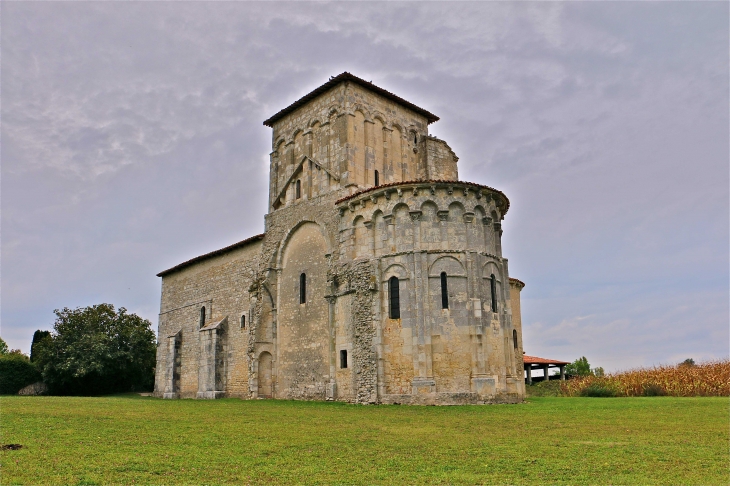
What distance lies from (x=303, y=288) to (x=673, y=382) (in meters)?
17.4

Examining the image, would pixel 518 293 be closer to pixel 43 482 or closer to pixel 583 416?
pixel 583 416

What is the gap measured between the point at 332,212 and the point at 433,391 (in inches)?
380

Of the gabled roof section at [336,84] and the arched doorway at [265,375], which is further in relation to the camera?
the gabled roof section at [336,84]

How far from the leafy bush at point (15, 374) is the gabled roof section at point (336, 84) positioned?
2723cm

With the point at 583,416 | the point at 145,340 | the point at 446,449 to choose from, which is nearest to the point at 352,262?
the point at 583,416

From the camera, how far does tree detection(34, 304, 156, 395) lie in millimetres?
39906

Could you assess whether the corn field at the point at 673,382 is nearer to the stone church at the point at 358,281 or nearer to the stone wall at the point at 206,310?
the stone church at the point at 358,281

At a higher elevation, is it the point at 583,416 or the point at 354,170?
the point at 354,170

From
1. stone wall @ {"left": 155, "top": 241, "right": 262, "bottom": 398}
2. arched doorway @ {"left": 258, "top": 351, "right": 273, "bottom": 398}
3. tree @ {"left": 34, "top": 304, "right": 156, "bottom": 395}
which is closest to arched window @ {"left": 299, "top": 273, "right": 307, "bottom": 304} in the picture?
arched doorway @ {"left": 258, "top": 351, "right": 273, "bottom": 398}

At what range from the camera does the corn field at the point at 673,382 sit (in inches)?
953

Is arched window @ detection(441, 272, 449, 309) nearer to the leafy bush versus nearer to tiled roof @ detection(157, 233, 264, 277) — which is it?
tiled roof @ detection(157, 233, 264, 277)

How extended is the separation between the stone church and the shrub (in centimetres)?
321

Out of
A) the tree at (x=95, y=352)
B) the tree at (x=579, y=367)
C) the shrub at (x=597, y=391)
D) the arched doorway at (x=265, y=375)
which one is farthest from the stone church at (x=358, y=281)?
the tree at (x=579, y=367)

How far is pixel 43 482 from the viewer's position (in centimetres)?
706
